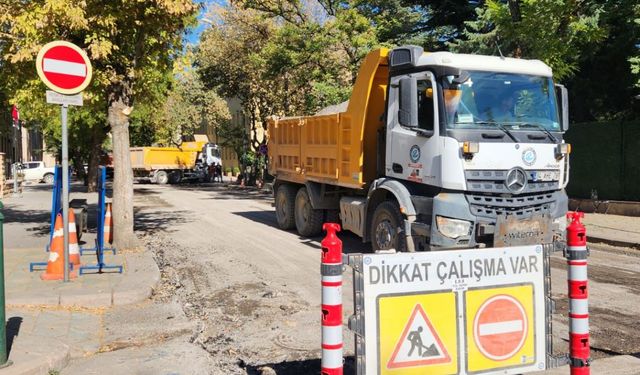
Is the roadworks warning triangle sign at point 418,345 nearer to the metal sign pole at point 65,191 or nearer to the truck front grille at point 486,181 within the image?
the truck front grille at point 486,181

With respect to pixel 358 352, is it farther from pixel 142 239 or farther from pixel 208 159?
pixel 208 159

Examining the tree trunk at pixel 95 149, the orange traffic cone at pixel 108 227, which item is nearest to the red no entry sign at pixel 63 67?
the orange traffic cone at pixel 108 227

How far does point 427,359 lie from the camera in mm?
3967

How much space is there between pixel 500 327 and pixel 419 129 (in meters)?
4.24

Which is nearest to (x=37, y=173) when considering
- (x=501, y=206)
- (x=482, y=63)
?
(x=482, y=63)

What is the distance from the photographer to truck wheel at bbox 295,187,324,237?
40.1 ft

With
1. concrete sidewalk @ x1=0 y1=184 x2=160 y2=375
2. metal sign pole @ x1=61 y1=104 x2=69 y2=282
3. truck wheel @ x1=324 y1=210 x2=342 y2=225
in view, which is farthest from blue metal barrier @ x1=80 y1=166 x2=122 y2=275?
truck wheel @ x1=324 y1=210 x2=342 y2=225

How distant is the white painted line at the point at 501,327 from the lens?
163 inches

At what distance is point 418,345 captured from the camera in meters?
3.96

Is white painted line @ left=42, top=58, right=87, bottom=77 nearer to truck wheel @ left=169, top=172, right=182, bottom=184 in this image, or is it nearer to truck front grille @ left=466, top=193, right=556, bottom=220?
truck front grille @ left=466, top=193, right=556, bottom=220

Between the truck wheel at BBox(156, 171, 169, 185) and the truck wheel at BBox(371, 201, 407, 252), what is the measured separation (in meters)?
36.9

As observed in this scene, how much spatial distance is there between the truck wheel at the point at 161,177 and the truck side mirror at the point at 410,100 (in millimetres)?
38063

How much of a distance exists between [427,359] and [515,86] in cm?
527

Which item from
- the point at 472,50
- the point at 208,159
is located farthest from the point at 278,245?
the point at 208,159
